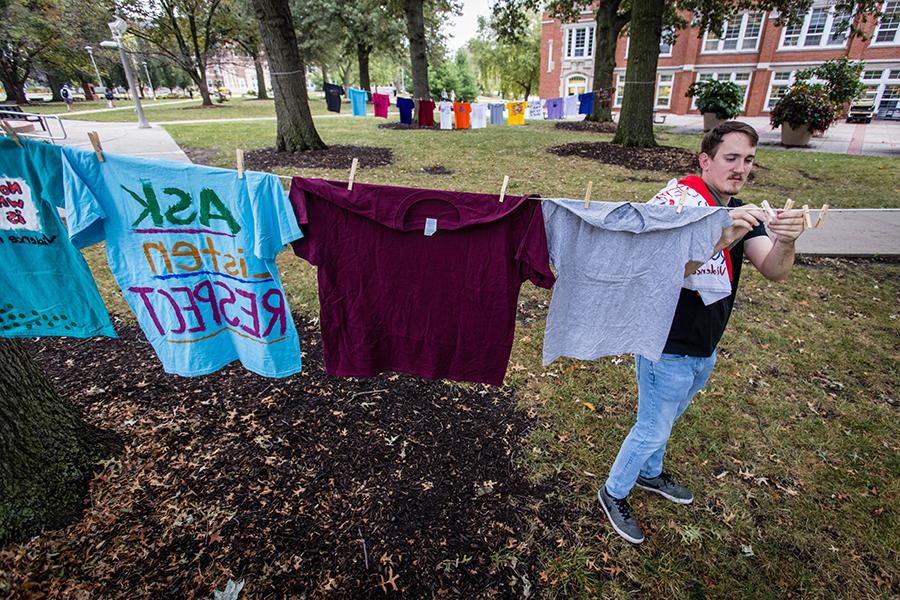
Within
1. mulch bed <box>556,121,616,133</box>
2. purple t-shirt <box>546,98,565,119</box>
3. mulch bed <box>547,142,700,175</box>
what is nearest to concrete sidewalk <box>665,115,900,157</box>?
mulch bed <box>556,121,616,133</box>

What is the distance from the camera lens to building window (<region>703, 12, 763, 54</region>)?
95.6 ft

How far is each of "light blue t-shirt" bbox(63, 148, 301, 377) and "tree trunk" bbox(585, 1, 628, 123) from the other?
21530 mm

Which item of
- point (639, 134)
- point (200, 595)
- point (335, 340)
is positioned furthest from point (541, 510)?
point (639, 134)

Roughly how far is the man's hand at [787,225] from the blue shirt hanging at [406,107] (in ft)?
66.2

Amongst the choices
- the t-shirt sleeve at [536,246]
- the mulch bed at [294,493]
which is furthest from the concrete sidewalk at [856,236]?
the t-shirt sleeve at [536,246]

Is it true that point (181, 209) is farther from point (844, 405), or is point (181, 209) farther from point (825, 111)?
point (825, 111)

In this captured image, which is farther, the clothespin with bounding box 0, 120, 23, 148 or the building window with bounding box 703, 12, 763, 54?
the building window with bounding box 703, 12, 763, 54

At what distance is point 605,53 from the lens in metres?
19.7

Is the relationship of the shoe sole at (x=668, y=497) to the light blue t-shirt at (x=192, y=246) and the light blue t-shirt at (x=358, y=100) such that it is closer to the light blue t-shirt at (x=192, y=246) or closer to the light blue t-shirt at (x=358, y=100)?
the light blue t-shirt at (x=192, y=246)

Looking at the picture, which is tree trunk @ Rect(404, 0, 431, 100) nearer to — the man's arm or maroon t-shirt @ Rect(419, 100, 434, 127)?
maroon t-shirt @ Rect(419, 100, 434, 127)

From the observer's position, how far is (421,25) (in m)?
18.2

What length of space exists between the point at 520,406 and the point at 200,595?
8.05 feet

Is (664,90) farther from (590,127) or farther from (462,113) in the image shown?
(462,113)

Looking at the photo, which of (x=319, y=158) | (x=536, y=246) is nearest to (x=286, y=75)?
(x=319, y=158)
